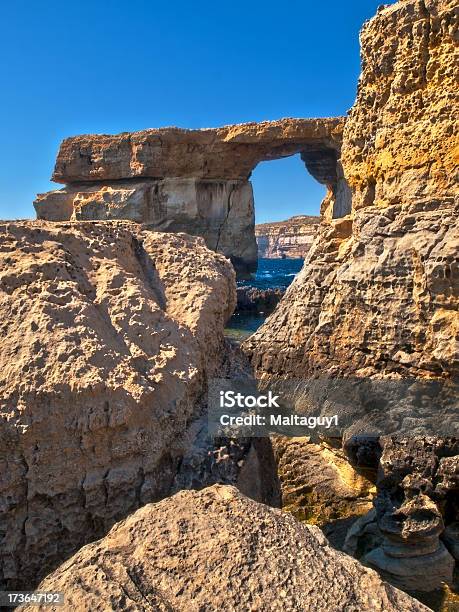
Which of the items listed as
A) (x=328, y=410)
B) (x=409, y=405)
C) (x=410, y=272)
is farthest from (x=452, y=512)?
(x=410, y=272)

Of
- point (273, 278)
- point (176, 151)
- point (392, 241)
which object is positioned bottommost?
point (273, 278)

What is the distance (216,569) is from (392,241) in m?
2.90

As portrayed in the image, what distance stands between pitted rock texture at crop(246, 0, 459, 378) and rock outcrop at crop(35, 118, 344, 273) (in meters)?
20.1

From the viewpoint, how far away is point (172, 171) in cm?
2689

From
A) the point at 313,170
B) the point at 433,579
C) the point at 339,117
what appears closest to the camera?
the point at 433,579

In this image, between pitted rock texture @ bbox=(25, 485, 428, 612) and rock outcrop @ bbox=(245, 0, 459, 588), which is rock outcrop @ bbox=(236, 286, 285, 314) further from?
pitted rock texture @ bbox=(25, 485, 428, 612)

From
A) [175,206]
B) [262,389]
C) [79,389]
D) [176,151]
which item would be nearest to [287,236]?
[175,206]

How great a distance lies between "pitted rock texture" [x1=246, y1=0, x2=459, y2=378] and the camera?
3.77 m

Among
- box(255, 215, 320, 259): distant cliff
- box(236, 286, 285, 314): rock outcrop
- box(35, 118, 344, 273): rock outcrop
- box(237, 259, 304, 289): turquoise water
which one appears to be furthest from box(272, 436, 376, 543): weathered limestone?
box(255, 215, 320, 259): distant cliff

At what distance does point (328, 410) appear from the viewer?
4.23 metres

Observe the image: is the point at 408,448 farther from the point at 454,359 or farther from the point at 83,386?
the point at 83,386

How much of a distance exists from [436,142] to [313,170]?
2716cm

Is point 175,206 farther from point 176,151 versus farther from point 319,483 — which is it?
point 319,483

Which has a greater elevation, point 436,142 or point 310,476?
point 436,142
